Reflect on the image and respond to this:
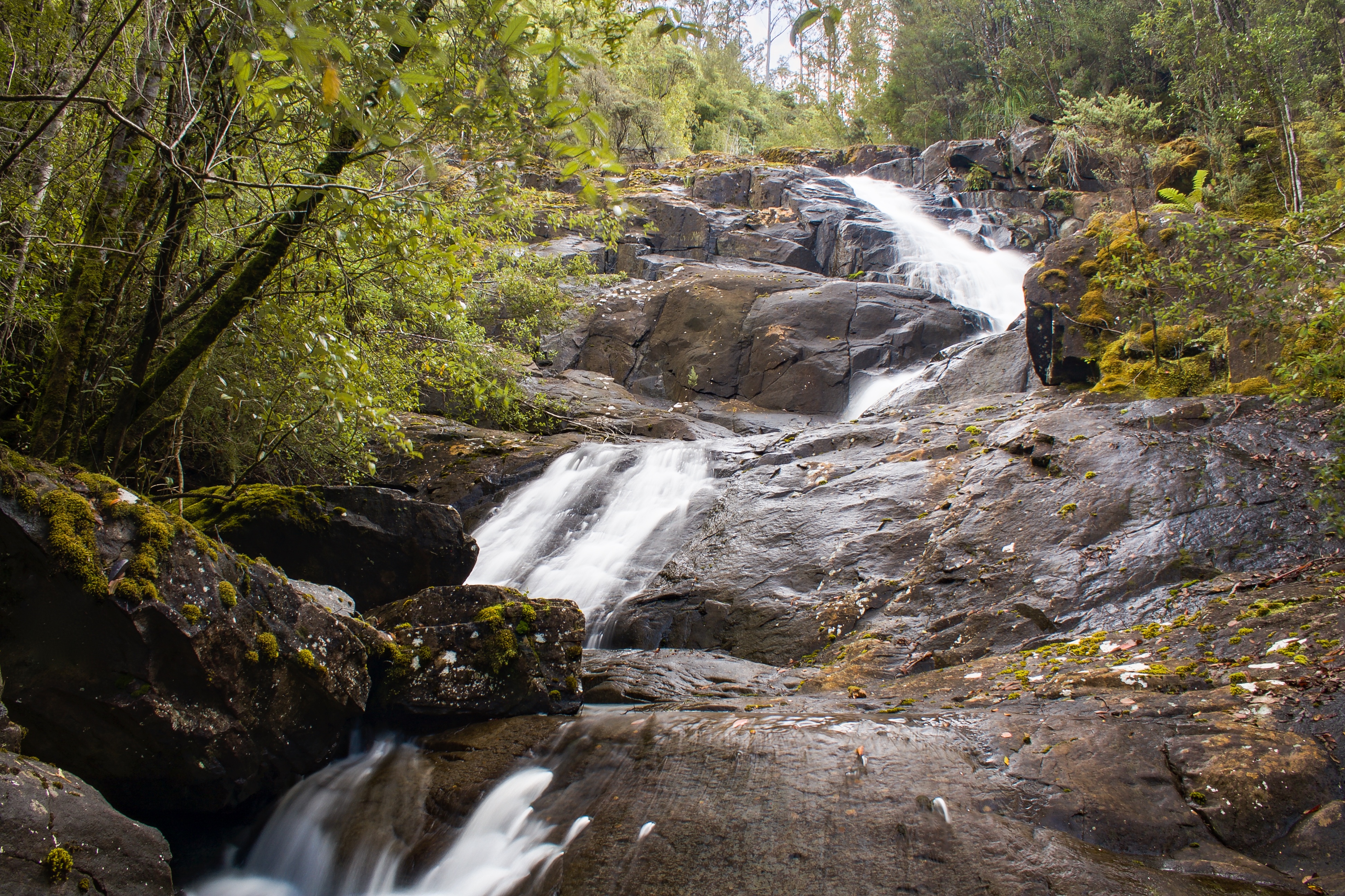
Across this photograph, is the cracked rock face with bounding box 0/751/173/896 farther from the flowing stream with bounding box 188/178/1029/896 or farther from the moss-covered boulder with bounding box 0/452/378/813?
the flowing stream with bounding box 188/178/1029/896

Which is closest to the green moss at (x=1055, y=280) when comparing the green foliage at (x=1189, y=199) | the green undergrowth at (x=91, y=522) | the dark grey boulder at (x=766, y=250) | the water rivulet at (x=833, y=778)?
the green foliage at (x=1189, y=199)

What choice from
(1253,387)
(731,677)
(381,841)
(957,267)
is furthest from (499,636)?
(957,267)

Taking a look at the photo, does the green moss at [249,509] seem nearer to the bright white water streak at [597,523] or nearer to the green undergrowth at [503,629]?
the green undergrowth at [503,629]

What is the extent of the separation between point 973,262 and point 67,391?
20.2 m

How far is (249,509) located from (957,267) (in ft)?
60.1

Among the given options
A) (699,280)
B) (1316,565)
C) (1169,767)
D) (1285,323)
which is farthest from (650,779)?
(699,280)

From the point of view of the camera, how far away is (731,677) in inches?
234

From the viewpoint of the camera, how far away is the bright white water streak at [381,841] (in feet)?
12.2

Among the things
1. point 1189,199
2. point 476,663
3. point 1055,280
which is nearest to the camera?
point 476,663

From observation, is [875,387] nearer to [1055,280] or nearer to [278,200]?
[1055,280]

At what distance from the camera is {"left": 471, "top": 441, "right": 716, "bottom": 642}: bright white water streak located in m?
8.59

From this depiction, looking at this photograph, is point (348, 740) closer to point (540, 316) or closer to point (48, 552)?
point (48, 552)

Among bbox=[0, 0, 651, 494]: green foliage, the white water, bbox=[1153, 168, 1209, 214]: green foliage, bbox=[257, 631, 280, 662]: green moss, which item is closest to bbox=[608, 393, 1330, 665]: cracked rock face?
bbox=[1153, 168, 1209, 214]: green foliage

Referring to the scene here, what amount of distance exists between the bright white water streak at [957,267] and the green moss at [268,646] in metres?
16.2
